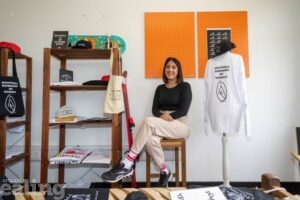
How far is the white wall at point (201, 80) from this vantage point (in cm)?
256

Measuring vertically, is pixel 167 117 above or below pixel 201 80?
below

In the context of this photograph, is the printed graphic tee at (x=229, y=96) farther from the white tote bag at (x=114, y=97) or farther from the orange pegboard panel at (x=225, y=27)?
the white tote bag at (x=114, y=97)

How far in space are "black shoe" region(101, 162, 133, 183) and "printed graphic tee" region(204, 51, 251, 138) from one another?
2.99 ft

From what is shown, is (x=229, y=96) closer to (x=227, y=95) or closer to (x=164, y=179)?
(x=227, y=95)

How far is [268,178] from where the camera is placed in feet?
3.24

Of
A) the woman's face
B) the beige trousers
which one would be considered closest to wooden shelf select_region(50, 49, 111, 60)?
the woman's face

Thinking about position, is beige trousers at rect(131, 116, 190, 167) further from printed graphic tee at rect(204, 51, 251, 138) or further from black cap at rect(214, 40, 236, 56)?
black cap at rect(214, 40, 236, 56)

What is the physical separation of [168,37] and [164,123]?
1.05 meters

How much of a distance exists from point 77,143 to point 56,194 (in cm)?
176

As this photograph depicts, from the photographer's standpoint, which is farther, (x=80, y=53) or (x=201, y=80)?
(x=201, y=80)

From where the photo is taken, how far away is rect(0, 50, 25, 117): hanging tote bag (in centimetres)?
200

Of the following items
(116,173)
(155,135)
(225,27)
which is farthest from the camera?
(225,27)

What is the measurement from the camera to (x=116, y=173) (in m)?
1.99

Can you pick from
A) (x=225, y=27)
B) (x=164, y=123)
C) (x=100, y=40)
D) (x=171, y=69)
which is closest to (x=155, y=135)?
(x=164, y=123)
